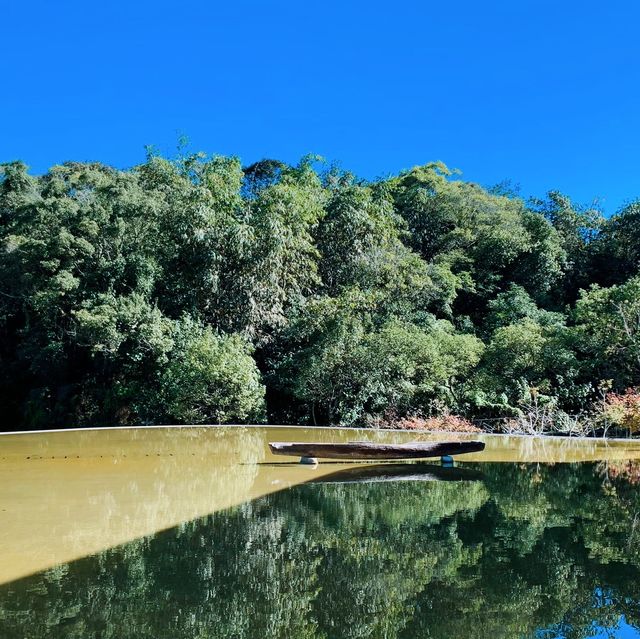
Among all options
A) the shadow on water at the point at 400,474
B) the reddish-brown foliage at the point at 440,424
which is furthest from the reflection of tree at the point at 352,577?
the reddish-brown foliage at the point at 440,424

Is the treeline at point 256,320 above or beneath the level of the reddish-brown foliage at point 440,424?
above

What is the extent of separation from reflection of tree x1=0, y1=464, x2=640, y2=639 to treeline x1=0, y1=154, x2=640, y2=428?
8.33 metres

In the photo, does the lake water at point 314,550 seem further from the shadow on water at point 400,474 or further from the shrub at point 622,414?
the shrub at point 622,414

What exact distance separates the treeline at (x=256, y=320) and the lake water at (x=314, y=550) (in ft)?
19.5

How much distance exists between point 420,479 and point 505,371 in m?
7.82

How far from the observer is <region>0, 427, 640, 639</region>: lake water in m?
3.25

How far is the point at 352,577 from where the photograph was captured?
12.9 feet

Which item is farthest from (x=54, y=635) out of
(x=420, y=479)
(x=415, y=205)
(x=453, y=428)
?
(x=415, y=205)

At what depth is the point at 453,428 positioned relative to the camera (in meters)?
12.4

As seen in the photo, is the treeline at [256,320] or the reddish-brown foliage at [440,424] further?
the treeline at [256,320]

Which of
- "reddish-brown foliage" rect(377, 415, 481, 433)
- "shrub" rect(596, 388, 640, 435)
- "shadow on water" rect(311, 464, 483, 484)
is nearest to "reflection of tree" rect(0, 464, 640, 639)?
"shadow on water" rect(311, 464, 483, 484)

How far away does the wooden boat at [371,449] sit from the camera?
8.11 m

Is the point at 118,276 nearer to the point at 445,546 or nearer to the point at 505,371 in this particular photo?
the point at 505,371

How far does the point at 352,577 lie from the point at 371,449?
438 cm
